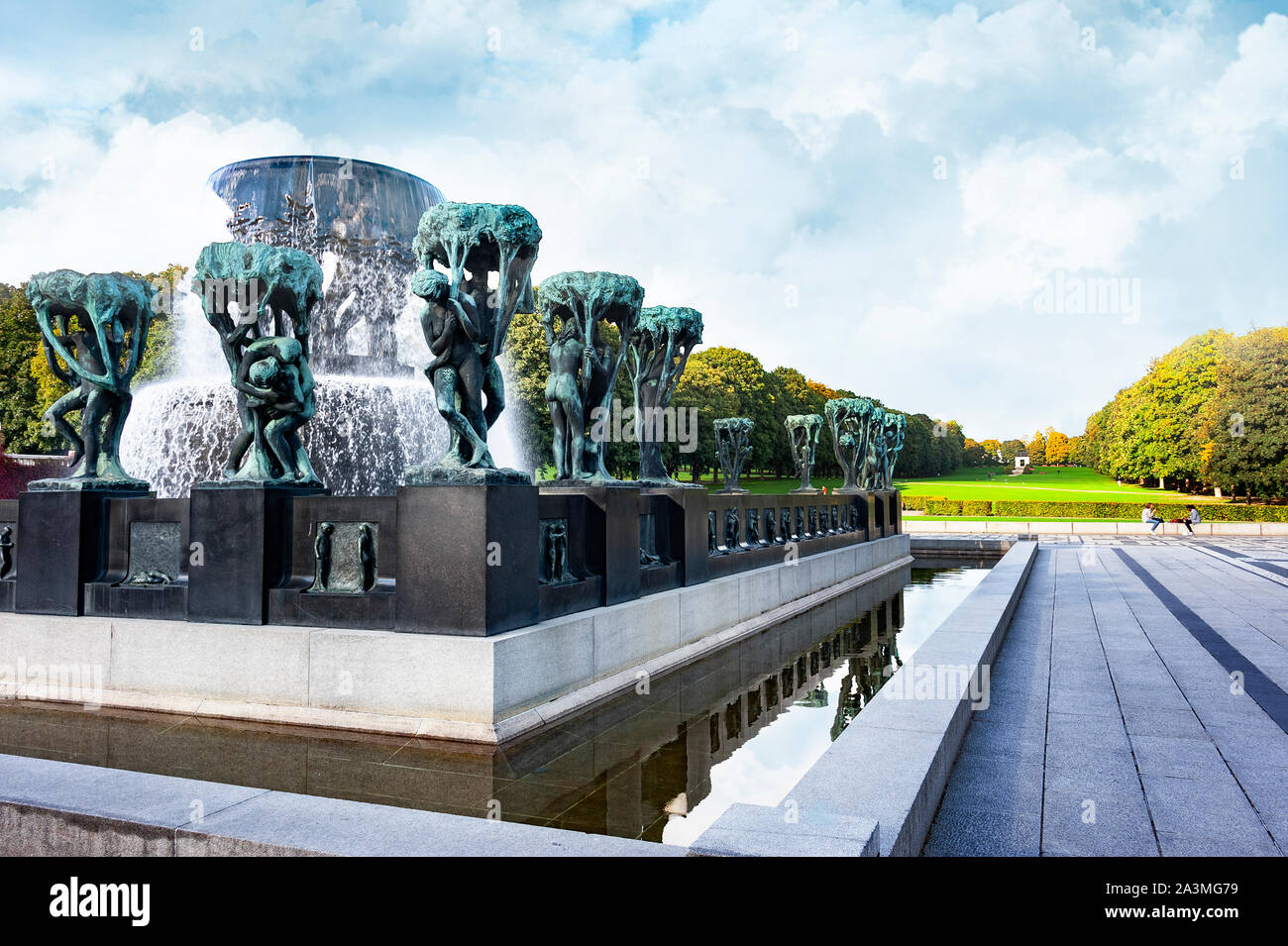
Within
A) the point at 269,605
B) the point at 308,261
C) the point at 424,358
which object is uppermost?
the point at 424,358

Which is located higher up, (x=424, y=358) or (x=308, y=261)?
(x=424, y=358)

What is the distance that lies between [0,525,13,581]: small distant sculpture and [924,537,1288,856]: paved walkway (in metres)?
8.52

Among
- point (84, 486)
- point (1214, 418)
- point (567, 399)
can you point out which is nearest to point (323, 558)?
point (84, 486)

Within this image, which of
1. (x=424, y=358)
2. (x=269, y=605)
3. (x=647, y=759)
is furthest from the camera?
(x=424, y=358)

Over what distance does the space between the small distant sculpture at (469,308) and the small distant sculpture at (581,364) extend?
2193 millimetres

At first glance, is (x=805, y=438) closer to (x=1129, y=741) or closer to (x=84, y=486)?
(x=1129, y=741)

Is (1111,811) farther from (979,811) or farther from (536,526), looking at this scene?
(536,526)

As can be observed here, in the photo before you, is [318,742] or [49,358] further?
[49,358]

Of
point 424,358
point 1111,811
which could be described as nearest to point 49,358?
point 1111,811

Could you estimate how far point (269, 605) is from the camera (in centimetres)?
679

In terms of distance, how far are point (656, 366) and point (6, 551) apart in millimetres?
8138

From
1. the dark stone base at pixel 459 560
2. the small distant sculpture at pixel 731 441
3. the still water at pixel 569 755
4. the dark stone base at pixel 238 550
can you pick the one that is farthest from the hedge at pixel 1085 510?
the dark stone base at pixel 238 550
